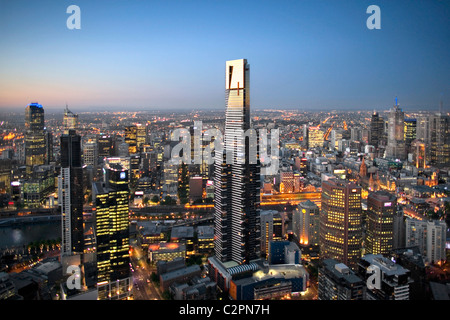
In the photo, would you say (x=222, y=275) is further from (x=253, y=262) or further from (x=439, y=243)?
(x=439, y=243)

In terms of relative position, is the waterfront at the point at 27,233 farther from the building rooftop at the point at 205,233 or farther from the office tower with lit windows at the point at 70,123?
the building rooftop at the point at 205,233

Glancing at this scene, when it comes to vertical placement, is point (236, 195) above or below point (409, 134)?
below

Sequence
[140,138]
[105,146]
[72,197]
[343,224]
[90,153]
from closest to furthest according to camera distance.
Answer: [343,224], [72,197], [90,153], [105,146], [140,138]

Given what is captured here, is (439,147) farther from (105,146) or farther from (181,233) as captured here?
(105,146)

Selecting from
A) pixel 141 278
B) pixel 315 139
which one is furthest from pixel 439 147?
pixel 141 278

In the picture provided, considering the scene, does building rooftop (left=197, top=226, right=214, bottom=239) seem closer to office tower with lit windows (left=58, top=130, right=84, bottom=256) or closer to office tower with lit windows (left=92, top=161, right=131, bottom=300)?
office tower with lit windows (left=92, top=161, right=131, bottom=300)

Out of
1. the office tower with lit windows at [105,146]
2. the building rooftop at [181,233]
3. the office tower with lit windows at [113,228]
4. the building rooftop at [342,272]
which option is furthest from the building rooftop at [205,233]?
the office tower with lit windows at [105,146]

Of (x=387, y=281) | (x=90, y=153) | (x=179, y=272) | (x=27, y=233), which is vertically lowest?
(x=27, y=233)

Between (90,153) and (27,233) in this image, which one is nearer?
(27,233)
